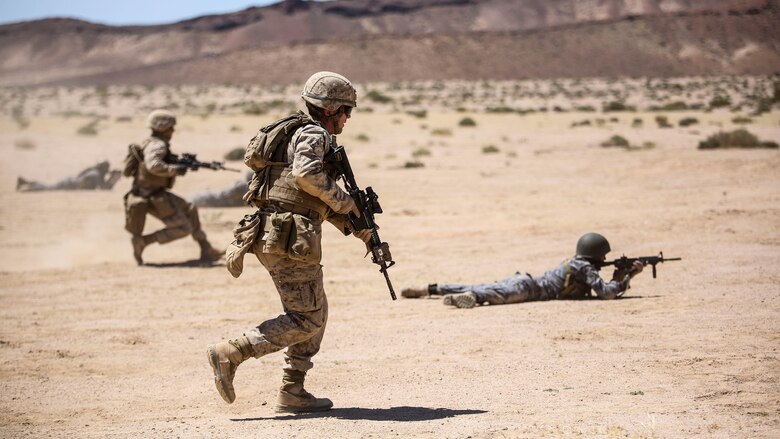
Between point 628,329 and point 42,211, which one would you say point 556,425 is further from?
point 42,211

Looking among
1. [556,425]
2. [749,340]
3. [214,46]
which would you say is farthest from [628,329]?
[214,46]

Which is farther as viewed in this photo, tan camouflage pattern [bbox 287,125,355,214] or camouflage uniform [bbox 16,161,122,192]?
camouflage uniform [bbox 16,161,122,192]

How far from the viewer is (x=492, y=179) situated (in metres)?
19.5

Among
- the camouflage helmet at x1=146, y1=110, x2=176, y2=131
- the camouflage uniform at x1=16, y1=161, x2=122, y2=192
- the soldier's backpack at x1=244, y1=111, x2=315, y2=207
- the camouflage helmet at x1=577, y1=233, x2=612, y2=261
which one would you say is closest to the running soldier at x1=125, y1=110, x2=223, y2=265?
the camouflage helmet at x1=146, y1=110, x2=176, y2=131

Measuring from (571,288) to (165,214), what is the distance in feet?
16.9

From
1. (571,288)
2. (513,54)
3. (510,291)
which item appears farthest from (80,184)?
(513,54)

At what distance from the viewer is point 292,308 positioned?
18.6 ft

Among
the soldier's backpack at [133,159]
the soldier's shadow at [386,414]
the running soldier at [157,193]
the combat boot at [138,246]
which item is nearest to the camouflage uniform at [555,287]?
the soldier's shadow at [386,414]

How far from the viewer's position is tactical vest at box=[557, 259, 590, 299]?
9.07m

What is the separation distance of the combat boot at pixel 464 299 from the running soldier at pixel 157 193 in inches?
154

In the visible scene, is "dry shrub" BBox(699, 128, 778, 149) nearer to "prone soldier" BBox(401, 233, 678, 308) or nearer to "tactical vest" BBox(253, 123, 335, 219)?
"prone soldier" BBox(401, 233, 678, 308)

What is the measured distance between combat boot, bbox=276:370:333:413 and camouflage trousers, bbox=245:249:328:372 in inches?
10.4

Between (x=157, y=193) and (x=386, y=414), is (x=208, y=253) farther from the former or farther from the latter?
(x=386, y=414)

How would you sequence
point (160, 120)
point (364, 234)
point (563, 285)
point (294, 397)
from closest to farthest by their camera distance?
1. point (364, 234)
2. point (294, 397)
3. point (563, 285)
4. point (160, 120)
